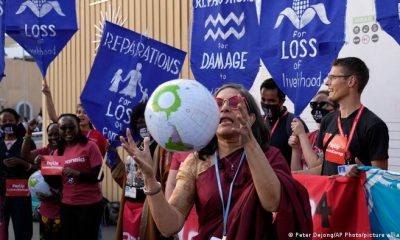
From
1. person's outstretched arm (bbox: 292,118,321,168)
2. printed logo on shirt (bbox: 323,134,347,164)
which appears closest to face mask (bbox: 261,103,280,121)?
person's outstretched arm (bbox: 292,118,321,168)

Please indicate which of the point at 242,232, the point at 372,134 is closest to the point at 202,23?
the point at 372,134

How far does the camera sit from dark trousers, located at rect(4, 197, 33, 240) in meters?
6.43

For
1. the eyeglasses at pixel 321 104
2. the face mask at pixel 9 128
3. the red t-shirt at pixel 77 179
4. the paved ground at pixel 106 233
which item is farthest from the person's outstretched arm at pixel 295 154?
the paved ground at pixel 106 233

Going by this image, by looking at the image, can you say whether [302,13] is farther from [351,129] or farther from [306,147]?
Answer: [351,129]

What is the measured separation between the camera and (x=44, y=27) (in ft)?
21.0

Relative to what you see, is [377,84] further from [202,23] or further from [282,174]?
[282,174]

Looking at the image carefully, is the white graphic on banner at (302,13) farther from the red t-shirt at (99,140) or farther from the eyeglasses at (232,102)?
the red t-shirt at (99,140)

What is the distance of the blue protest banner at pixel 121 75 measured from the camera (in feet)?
17.4

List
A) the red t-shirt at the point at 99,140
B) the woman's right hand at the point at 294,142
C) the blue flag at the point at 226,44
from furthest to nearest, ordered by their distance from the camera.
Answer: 1. the red t-shirt at the point at 99,140
2. the blue flag at the point at 226,44
3. the woman's right hand at the point at 294,142

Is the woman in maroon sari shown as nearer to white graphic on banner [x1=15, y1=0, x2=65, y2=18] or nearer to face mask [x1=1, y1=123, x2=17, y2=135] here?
white graphic on banner [x1=15, y1=0, x2=65, y2=18]

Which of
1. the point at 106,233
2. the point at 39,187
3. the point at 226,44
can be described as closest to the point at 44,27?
the point at 39,187

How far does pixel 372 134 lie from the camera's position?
3.56 metres

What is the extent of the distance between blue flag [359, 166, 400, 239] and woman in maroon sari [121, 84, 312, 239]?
106 cm

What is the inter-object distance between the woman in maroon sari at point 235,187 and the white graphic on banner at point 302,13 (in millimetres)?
2101
